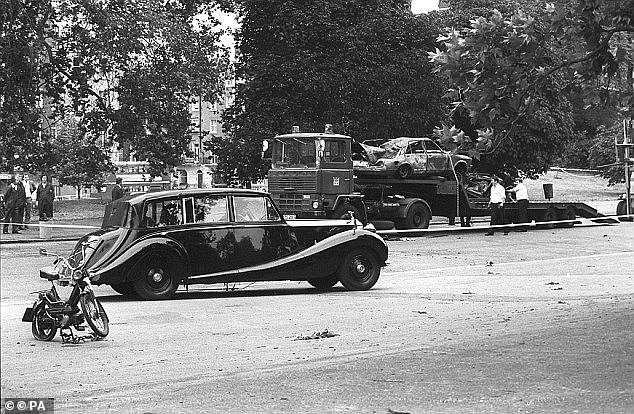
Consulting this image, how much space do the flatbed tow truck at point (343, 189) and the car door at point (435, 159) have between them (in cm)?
31

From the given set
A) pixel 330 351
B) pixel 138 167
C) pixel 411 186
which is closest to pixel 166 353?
pixel 330 351

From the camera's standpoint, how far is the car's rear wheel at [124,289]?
16.1m

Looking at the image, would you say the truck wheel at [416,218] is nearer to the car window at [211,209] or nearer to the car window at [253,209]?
the car window at [253,209]

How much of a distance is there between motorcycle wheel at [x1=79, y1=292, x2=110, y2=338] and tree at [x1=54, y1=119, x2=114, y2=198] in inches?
1137

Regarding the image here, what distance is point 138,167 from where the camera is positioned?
43.8 m

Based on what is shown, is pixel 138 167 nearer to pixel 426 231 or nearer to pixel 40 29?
pixel 40 29

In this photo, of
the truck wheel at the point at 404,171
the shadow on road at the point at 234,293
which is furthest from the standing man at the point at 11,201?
the shadow on road at the point at 234,293

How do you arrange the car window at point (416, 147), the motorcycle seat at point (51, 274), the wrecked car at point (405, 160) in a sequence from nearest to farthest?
1. the motorcycle seat at point (51, 274)
2. the wrecked car at point (405, 160)
3. the car window at point (416, 147)

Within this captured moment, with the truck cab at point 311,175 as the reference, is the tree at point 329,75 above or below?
Result: above

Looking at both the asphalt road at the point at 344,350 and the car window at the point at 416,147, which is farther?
the car window at the point at 416,147

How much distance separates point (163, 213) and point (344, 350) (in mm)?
6039

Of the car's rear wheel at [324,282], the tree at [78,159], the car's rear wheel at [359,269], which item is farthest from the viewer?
the tree at [78,159]

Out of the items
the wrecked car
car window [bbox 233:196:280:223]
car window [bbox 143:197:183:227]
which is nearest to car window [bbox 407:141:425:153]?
the wrecked car

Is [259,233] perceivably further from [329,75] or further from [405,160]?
[329,75]
